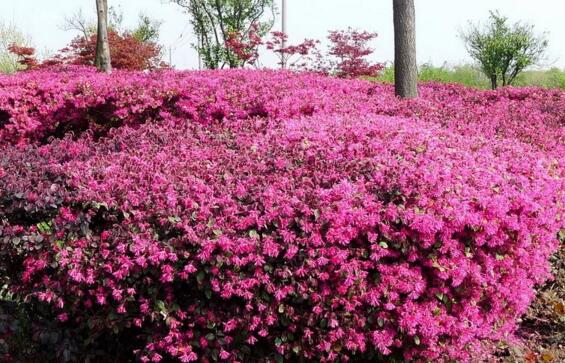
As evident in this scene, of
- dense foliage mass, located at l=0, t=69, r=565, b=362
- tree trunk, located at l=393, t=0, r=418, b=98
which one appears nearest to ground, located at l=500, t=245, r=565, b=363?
dense foliage mass, located at l=0, t=69, r=565, b=362

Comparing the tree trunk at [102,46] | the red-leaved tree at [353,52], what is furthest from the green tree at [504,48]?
the tree trunk at [102,46]

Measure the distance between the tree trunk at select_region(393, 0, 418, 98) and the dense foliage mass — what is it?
3514 mm

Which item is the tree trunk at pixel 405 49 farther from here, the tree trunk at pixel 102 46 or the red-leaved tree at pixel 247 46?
the red-leaved tree at pixel 247 46

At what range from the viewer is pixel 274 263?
8.86 feet

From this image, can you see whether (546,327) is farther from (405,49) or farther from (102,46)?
(102,46)

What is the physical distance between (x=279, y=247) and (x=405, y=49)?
16.3ft

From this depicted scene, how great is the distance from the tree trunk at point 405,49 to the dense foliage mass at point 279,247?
3.51 m

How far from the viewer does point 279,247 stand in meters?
2.67

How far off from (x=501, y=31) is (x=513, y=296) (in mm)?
16840

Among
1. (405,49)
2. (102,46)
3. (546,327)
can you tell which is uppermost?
(102,46)

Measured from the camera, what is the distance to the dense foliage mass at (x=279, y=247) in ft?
8.81

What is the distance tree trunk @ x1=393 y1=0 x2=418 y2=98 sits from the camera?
7.03 meters

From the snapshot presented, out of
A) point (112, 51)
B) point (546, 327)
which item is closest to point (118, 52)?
point (112, 51)

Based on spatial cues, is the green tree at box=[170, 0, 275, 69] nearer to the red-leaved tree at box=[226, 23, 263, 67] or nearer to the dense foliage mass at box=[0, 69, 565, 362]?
the red-leaved tree at box=[226, 23, 263, 67]
